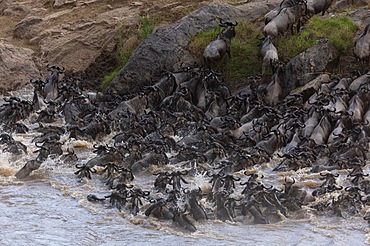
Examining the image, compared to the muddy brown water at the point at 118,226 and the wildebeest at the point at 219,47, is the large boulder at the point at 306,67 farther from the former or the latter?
the muddy brown water at the point at 118,226

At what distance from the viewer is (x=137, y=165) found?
1097 centimetres

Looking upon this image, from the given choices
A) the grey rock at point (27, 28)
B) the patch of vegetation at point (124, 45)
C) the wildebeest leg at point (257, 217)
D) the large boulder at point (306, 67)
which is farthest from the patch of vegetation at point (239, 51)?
the wildebeest leg at point (257, 217)

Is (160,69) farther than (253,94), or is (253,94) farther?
(160,69)

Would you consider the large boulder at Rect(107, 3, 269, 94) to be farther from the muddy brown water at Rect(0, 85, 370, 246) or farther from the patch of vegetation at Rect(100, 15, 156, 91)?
the muddy brown water at Rect(0, 85, 370, 246)

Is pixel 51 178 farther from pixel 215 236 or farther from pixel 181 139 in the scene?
pixel 215 236

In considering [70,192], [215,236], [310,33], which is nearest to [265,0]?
[310,33]

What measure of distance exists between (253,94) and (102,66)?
A: 500cm

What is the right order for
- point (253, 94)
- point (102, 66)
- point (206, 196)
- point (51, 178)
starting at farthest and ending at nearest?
point (102, 66), point (253, 94), point (51, 178), point (206, 196)

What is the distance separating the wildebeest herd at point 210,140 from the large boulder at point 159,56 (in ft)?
2.12

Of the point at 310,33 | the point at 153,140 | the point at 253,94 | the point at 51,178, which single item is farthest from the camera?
the point at 310,33

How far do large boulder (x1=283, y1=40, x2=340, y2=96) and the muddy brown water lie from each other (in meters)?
4.43

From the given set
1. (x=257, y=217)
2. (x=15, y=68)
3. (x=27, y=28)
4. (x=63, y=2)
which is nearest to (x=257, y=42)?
(x=15, y=68)


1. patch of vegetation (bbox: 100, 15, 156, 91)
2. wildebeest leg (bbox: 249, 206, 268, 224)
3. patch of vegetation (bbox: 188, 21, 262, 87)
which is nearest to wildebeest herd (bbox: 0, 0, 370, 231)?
wildebeest leg (bbox: 249, 206, 268, 224)

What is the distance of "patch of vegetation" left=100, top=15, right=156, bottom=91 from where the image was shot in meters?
16.9
